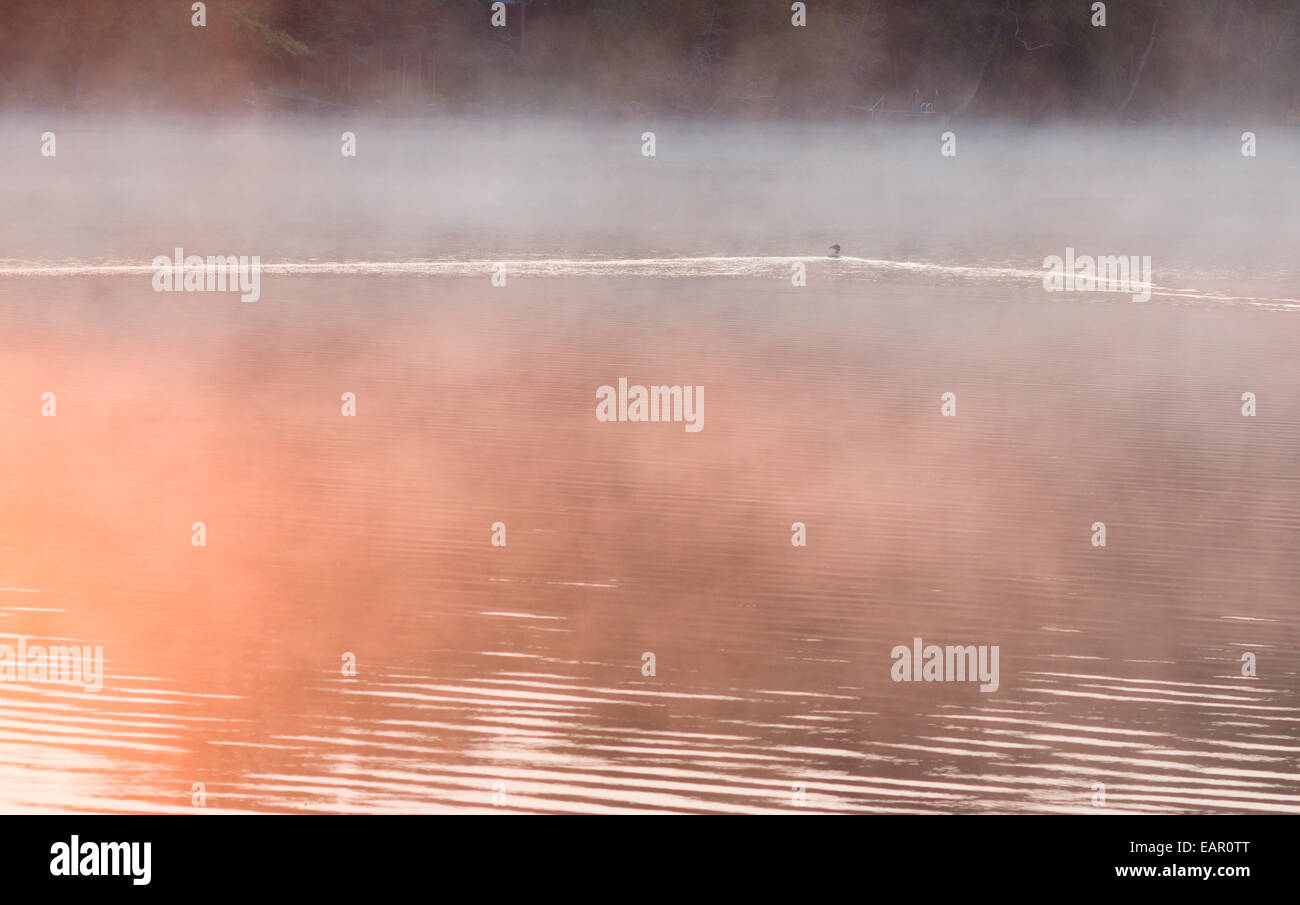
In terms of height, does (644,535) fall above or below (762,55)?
below

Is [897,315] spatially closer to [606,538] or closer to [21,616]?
[606,538]

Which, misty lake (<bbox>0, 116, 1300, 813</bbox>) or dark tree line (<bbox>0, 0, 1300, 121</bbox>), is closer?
misty lake (<bbox>0, 116, 1300, 813</bbox>)

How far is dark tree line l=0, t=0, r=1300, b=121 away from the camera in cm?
6053

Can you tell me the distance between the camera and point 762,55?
6359 centimetres

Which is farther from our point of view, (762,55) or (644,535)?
(762,55)

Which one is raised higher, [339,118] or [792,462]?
[339,118]

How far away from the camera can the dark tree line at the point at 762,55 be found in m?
60.5

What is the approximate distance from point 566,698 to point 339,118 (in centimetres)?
5358

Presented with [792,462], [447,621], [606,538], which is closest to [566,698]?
[447,621]

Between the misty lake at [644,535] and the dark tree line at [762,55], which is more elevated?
the dark tree line at [762,55]

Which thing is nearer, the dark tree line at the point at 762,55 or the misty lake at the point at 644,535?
the misty lake at the point at 644,535

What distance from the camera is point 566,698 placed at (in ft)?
23.5

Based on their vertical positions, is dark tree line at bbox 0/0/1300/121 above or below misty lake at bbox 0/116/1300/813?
above
